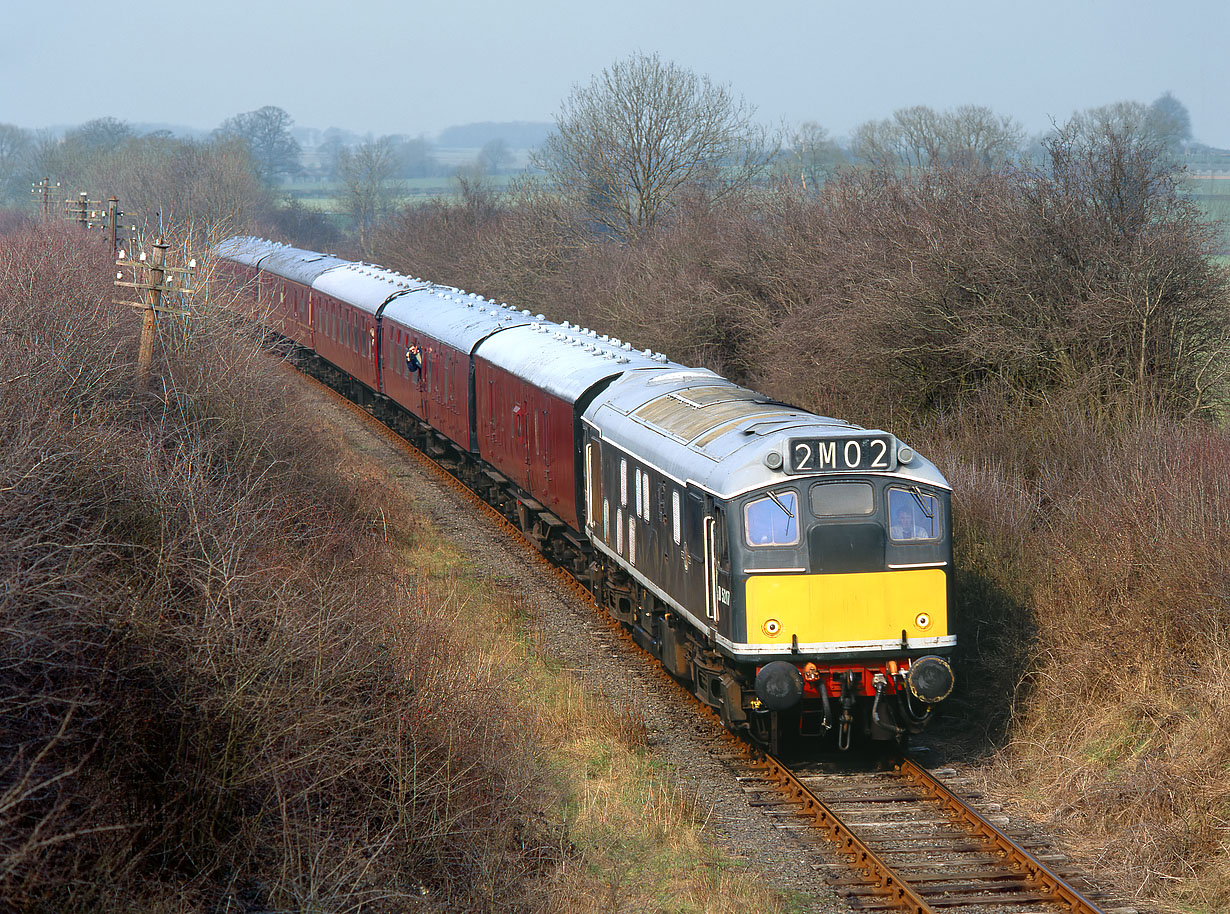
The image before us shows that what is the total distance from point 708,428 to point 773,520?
6.53 feet

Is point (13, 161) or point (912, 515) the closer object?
point (912, 515)

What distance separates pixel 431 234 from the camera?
5850 cm

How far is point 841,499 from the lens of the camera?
11055 mm

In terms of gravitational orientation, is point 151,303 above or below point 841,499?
above

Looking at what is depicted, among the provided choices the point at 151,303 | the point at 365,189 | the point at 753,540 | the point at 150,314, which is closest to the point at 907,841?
the point at 753,540

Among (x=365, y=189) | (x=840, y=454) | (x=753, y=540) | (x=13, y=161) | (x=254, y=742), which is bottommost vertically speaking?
(x=254, y=742)

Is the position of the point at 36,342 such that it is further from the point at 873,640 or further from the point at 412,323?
the point at 412,323

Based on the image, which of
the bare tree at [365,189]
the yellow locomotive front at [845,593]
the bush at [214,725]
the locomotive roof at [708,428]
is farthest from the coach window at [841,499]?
the bare tree at [365,189]

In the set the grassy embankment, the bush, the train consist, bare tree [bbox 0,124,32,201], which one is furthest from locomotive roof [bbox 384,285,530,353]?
bare tree [bbox 0,124,32,201]

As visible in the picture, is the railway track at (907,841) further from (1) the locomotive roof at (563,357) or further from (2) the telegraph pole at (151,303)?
(2) the telegraph pole at (151,303)

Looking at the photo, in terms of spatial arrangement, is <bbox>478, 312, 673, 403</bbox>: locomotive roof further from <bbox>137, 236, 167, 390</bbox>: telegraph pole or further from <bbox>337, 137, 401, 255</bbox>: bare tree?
<bbox>337, 137, 401, 255</bbox>: bare tree

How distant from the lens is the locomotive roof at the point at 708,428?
11141 mm

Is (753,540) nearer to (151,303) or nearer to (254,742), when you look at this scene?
(254,742)

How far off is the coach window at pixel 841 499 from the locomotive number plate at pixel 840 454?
147mm
